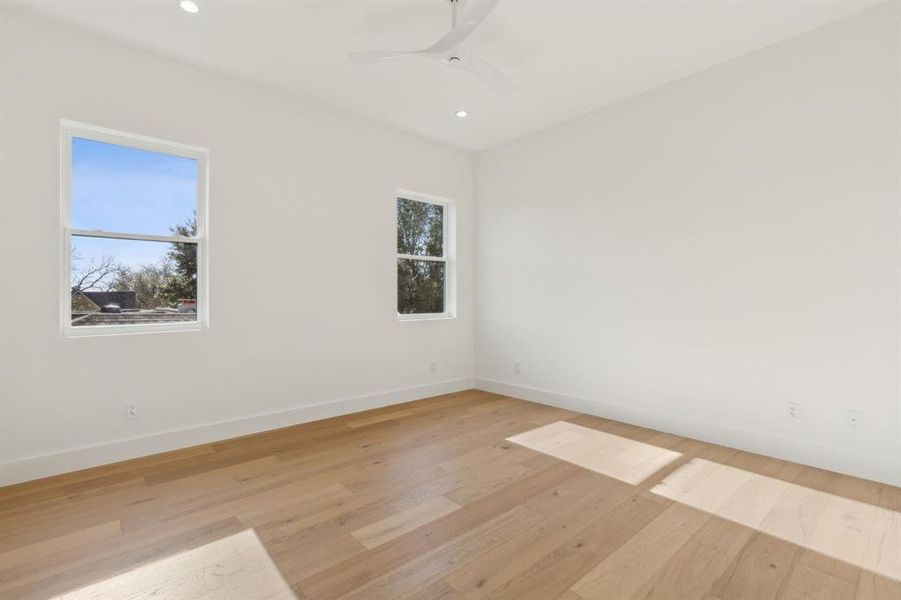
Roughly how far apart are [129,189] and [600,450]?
12.9 ft

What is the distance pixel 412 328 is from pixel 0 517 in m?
3.24

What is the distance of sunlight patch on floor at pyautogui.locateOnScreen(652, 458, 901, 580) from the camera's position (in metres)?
1.96

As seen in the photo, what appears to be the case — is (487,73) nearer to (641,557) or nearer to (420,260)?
(420,260)

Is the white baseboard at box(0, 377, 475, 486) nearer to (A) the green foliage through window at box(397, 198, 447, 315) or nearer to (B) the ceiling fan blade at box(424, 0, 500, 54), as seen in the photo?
(A) the green foliage through window at box(397, 198, 447, 315)

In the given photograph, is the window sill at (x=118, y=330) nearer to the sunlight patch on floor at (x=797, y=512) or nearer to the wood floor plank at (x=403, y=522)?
the wood floor plank at (x=403, y=522)

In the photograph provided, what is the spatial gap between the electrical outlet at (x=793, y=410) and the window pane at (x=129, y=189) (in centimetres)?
462

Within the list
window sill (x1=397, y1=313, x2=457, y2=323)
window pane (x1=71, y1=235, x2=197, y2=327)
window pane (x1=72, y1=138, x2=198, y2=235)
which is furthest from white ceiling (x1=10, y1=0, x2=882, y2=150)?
window sill (x1=397, y1=313, x2=457, y2=323)

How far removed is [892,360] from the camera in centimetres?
262

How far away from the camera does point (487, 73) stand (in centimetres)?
277

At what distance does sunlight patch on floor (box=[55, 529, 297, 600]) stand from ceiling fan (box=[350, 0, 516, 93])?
2.68 m

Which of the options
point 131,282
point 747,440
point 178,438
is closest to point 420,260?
point 131,282

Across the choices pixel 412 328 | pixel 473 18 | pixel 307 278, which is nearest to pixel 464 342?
pixel 412 328

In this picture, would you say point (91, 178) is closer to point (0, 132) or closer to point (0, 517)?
point (0, 132)

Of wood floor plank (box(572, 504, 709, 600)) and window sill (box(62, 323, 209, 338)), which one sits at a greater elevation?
window sill (box(62, 323, 209, 338))
